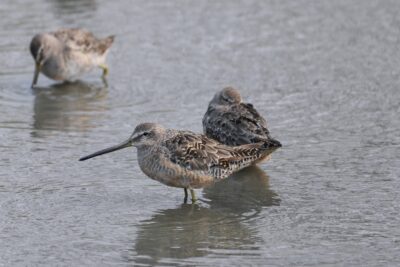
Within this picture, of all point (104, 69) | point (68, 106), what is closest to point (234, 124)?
point (68, 106)

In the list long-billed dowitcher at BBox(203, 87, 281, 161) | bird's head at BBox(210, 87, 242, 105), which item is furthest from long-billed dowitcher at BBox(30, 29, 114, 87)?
long-billed dowitcher at BBox(203, 87, 281, 161)

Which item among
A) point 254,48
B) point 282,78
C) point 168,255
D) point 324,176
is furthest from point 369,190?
point 254,48

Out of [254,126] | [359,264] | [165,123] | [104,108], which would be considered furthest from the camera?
[104,108]

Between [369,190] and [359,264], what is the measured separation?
1423 mm

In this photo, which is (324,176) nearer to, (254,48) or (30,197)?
(30,197)

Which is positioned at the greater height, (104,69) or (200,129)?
(104,69)

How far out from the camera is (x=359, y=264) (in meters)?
5.79

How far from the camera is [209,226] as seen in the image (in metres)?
6.59

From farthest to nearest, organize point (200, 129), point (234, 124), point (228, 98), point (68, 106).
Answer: point (68, 106)
point (200, 129)
point (228, 98)
point (234, 124)

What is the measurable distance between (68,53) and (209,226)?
16.1ft

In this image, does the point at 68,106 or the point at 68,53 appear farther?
the point at 68,53

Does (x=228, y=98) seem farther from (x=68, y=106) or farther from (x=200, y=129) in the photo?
(x=68, y=106)

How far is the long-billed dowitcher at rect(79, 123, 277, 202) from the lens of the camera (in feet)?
22.9

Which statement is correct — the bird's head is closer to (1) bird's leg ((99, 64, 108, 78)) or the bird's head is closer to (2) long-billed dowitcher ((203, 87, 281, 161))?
(2) long-billed dowitcher ((203, 87, 281, 161))
